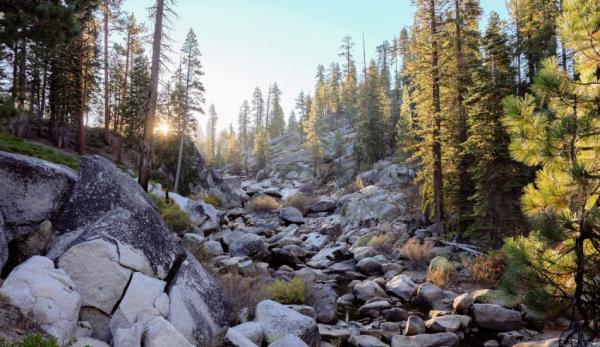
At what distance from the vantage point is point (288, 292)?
37.4 feet

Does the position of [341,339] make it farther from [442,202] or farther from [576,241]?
[442,202]

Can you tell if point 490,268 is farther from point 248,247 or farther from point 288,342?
point 288,342

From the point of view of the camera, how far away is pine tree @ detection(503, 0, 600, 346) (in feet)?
14.8

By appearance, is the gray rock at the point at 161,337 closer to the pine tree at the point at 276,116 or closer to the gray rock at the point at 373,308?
the gray rock at the point at 373,308

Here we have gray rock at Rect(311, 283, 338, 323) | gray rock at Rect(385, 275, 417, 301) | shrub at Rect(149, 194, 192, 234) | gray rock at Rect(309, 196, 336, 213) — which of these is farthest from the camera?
gray rock at Rect(309, 196, 336, 213)

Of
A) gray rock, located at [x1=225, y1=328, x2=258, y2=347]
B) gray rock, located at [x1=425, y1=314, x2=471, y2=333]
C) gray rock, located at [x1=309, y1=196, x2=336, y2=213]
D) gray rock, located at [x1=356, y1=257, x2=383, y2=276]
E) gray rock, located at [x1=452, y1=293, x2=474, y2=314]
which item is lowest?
gray rock, located at [x1=425, y1=314, x2=471, y2=333]

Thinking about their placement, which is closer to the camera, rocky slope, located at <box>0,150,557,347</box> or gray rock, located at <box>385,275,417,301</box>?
rocky slope, located at <box>0,150,557,347</box>

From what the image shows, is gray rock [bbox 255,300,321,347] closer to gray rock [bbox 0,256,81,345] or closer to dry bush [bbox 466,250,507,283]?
gray rock [bbox 0,256,81,345]

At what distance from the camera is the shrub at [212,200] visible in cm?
3144

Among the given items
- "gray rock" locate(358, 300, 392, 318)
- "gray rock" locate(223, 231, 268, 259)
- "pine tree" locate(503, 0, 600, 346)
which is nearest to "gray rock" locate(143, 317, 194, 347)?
"pine tree" locate(503, 0, 600, 346)

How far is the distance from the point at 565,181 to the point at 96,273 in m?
6.96

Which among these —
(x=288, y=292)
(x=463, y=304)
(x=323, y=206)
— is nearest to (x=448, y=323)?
(x=463, y=304)

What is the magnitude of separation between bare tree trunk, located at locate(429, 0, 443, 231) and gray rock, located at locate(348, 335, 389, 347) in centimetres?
1130

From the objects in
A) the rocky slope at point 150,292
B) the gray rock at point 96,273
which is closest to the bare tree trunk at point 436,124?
the rocky slope at point 150,292
